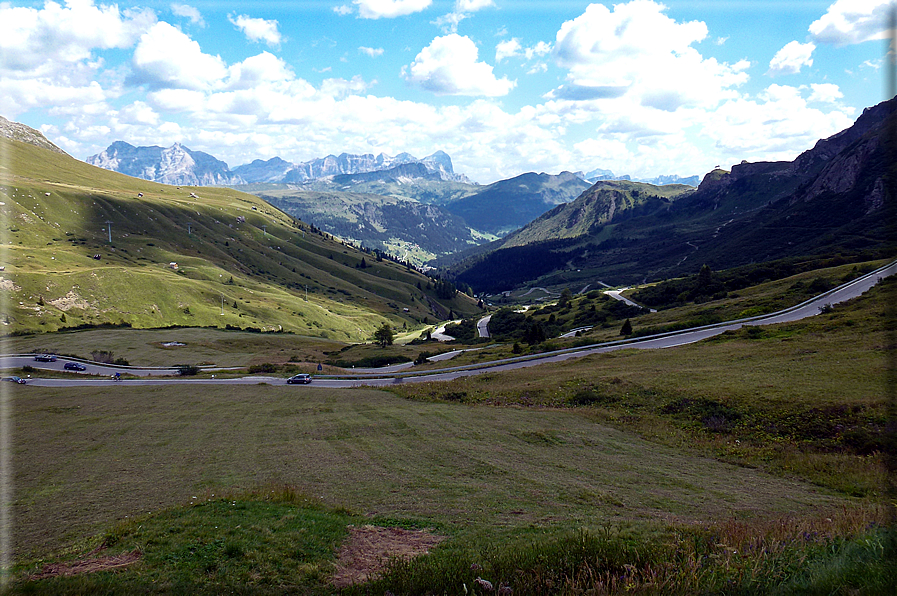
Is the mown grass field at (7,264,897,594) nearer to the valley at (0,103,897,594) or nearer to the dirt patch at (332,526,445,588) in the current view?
the valley at (0,103,897,594)

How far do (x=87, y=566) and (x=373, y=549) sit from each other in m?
7.11

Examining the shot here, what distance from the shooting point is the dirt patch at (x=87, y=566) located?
34.0 ft

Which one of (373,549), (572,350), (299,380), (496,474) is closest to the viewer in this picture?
(373,549)

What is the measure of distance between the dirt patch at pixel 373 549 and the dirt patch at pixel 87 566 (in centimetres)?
546

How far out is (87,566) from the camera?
35.6 ft

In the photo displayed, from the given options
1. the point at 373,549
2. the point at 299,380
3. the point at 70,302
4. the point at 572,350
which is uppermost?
the point at 70,302

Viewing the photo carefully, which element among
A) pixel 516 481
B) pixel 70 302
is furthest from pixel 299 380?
pixel 70 302

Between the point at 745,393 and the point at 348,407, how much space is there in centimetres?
3415

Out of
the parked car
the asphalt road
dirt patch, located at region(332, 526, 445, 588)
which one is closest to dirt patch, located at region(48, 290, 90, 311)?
the asphalt road

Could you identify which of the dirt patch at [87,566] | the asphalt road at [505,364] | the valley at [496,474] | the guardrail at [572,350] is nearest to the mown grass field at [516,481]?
the valley at [496,474]

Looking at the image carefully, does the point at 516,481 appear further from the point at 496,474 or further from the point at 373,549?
the point at 373,549

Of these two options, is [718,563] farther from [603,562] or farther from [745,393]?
[745,393]

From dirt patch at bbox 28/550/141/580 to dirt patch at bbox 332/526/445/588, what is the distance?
546 cm

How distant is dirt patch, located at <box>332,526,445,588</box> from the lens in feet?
33.8
